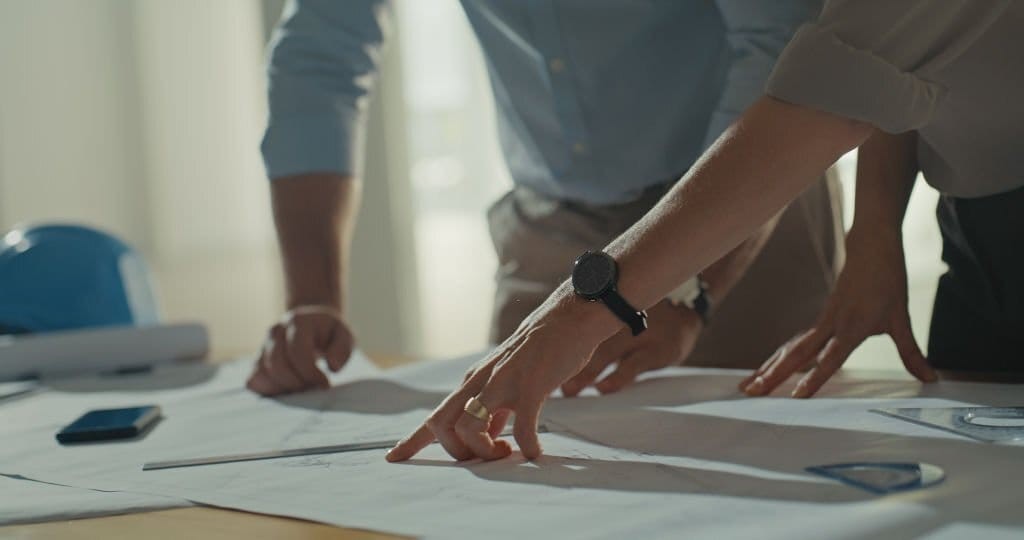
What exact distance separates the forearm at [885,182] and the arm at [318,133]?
2.38ft

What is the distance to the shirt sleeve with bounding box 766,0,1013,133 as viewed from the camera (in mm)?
887

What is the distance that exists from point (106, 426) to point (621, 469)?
549 mm

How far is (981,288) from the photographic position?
4.02 feet

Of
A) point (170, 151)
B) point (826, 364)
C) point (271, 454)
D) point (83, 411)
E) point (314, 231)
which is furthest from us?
point (170, 151)

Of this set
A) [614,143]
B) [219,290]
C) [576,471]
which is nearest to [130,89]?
[219,290]

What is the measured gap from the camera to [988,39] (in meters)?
1.05

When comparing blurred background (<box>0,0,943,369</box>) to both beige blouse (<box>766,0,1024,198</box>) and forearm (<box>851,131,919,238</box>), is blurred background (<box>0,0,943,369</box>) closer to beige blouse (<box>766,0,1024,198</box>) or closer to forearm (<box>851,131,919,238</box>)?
forearm (<box>851,131,919,238</box>)

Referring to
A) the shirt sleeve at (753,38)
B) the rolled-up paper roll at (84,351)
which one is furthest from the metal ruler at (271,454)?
the rolled-up paper roll at (84,351)

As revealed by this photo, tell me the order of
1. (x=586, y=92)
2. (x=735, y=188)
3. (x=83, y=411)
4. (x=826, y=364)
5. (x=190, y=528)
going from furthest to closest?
(x=586, y=92)
(x=83, y=411)
(x=826, y=364)
(x=735, y=188)
(x=190, y=528)

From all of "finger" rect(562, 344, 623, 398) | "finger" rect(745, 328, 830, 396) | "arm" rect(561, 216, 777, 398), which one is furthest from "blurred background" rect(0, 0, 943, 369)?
"finger" rect(745, 328, 830, 396)

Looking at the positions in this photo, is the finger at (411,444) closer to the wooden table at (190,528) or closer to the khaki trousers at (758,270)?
the wooden table at (190,528)

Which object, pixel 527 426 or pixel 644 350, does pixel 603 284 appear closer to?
pixel 527 426

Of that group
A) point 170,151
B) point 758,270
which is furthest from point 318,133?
point 170,151

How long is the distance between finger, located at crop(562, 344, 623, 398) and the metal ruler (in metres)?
0.19
